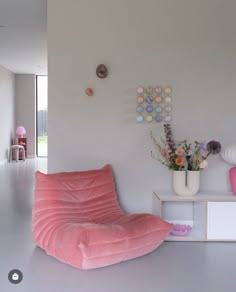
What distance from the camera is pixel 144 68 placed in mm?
3836

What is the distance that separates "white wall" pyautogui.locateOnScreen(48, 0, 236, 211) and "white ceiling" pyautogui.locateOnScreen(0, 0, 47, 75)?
1.21 metres

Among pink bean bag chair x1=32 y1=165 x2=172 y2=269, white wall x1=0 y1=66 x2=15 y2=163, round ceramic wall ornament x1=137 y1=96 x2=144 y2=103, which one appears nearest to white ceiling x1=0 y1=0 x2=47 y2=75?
white wall x1=0 y1=66 x2=15 y2=163

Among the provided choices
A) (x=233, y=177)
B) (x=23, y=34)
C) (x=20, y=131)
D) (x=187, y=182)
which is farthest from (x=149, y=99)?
(x=20, y=131)

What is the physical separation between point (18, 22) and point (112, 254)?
421 cm

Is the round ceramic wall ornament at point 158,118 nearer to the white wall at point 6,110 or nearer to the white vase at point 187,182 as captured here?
the white vase at point 187,182

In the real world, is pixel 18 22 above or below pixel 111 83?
above

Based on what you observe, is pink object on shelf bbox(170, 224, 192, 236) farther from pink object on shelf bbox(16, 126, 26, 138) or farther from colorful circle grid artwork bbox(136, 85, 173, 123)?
pink object on shelf bbox(16, 126, 26, 138)

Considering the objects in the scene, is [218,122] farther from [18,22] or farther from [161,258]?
[18,22]

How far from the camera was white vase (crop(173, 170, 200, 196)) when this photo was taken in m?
3.59

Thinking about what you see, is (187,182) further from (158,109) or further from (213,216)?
(158,109)

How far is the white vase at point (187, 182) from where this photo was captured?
3590 mm

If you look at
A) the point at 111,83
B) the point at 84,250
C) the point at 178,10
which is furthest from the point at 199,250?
the point at 178,10

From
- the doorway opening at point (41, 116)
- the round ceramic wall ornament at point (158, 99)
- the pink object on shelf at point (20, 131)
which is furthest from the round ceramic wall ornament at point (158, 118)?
the doorway opening at point (41, 116)

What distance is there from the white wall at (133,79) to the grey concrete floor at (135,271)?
812mm
